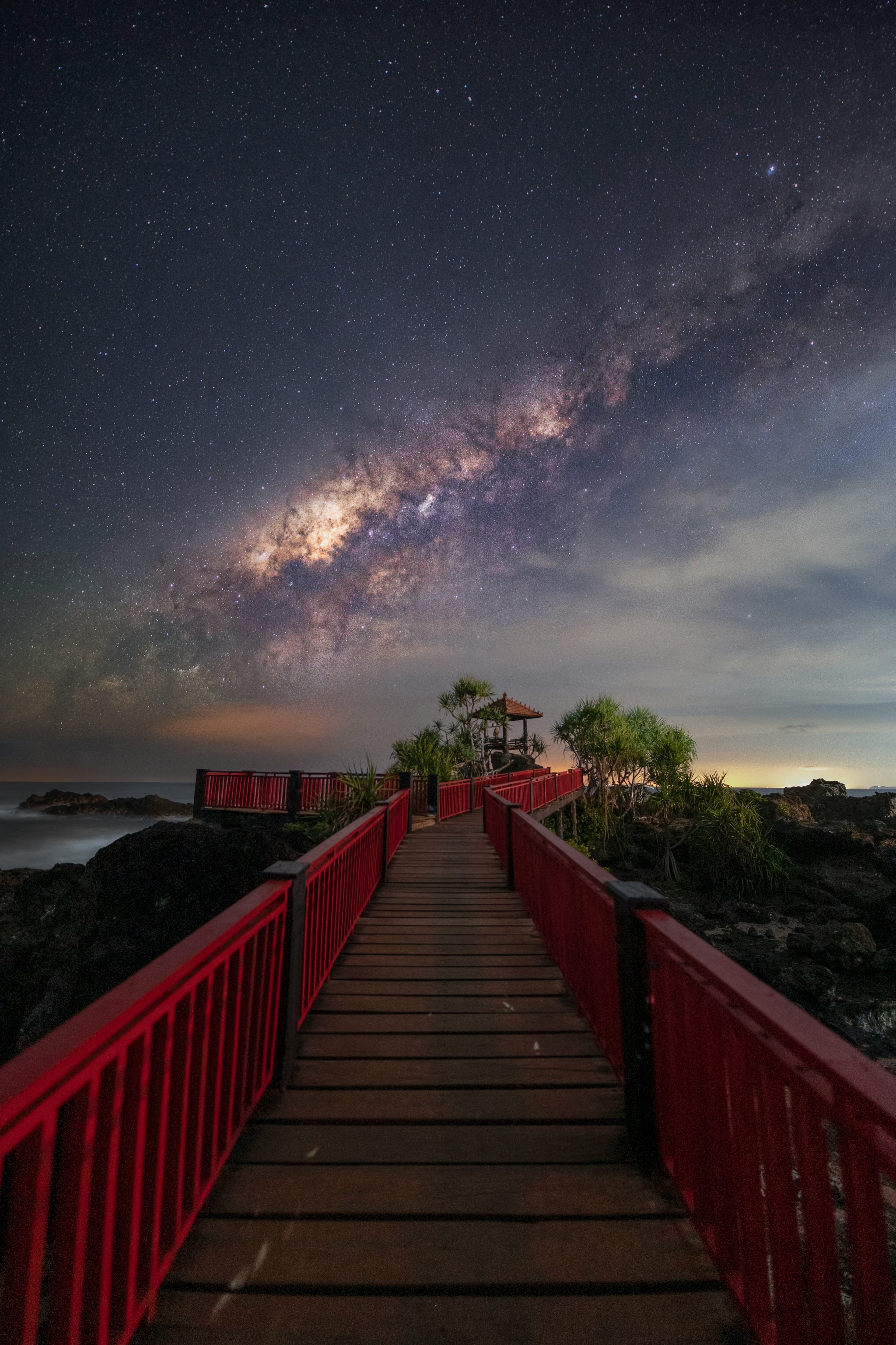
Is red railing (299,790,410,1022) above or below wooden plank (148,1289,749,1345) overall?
above

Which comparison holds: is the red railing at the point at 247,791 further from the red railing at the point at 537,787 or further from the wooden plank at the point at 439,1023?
the wooden plank at the point at 439,1023

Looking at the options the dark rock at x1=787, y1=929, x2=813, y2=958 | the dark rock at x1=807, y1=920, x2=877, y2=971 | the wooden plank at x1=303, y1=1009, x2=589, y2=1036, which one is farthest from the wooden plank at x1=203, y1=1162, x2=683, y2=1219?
the dark rock at x1=787, y1=929, x2=813, y2=958

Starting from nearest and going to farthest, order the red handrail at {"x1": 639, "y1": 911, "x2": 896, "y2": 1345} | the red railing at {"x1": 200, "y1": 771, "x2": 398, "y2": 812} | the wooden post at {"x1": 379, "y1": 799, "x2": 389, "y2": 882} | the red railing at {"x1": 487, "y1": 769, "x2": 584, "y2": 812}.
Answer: the red handrail at {"x1": 639, "y1": 911, "x2": 896, "y2": 1345} → the wooden post at {"x1": 379, "y1": 799, "x2": 389, "y2": 882} → the red railing at {"x1": 487, "y1": 769, "x2": 584, "y2": 812} → the red railing at {"x1": 200, "y1": 771, "x2": 398, "y2": 812}

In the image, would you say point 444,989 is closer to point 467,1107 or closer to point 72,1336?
point 467,1107

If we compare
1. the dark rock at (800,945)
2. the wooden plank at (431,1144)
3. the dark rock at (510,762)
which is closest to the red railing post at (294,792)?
the dark rock at (510,762)

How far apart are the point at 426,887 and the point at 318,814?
842 cm

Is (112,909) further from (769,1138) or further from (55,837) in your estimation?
(55,837)

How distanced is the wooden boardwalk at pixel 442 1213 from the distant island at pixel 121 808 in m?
52.8

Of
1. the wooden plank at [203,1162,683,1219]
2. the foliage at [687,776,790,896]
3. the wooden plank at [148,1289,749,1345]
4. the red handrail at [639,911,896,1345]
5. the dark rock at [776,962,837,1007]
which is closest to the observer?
the red handrail at [639,911,896,1345]

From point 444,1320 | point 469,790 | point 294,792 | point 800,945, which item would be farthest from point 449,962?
point 294,792

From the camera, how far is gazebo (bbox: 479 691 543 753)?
93.5 ft

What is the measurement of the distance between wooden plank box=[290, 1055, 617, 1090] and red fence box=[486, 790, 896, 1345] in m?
0.58

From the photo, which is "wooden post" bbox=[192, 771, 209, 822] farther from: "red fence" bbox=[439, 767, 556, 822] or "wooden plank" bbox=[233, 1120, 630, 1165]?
"wooden plank" bbox=[233, 1120, 630, 1165]

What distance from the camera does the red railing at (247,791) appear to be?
19.3 m
